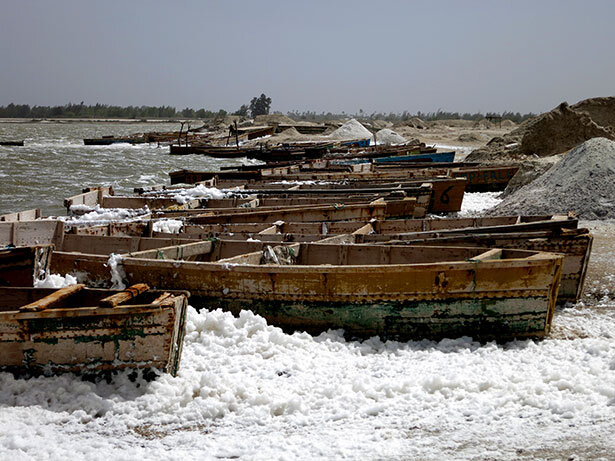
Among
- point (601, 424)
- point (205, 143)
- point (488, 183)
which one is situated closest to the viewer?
point (601, 424)

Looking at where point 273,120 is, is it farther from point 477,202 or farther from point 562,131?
point 477,202

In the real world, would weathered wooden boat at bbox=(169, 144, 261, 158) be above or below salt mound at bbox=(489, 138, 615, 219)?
below

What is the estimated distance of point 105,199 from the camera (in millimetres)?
12633

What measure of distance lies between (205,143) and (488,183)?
3052cm

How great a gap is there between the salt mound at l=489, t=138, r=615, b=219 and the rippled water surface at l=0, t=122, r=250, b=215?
13313 millimetres

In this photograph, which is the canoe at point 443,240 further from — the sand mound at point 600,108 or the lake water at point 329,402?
the sand mound at point 600,108

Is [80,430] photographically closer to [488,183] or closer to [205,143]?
[488,183]

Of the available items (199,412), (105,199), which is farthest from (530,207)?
(199,412)

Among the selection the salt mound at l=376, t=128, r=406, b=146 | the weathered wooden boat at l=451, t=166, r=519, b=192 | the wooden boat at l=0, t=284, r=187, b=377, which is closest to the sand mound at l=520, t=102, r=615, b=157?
the weathered wooden boat at l=451, t=166, r=519, b=192

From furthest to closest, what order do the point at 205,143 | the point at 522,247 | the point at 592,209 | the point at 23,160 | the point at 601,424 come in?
the point at 205,143 → the point at 23,160 → the point at 592,209 → the point at 522,247 → the point at 601,424

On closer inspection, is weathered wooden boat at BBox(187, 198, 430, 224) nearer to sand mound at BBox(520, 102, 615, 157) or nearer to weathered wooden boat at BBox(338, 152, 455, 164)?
weathered wooden boat at BBox(338, 152, 455, 164)

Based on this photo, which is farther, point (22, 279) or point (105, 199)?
point (105, 199)

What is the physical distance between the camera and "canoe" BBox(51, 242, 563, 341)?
6219mm

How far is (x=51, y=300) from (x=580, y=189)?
37.3ft
